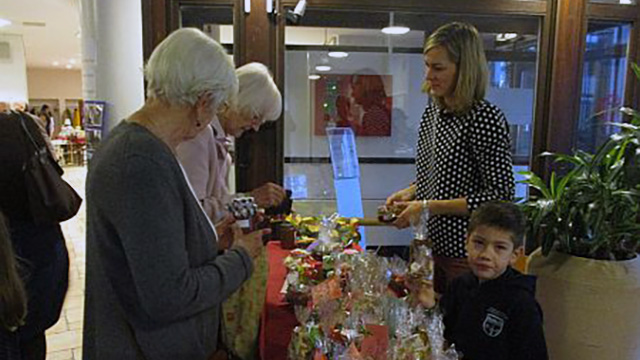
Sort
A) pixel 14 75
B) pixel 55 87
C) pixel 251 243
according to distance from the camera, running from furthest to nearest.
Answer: pixel 55 87 < pixel 14 75 < pixel 251 243

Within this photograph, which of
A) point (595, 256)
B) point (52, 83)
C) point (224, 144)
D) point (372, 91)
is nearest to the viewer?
point (224, 144)

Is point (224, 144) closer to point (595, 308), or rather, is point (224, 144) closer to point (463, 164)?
point (463, 164)

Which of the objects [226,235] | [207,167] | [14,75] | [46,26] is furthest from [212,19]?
[14,75]

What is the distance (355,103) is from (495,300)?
191cm

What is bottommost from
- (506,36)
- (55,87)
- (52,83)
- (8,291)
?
(8,291)

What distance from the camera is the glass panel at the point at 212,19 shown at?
106 inches

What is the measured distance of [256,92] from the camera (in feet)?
6.30

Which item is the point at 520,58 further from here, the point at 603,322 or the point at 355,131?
the point at 603,322

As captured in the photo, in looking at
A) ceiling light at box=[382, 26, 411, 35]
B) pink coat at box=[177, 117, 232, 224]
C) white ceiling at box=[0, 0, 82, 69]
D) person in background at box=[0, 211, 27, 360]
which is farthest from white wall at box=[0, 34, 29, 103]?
person in background at box=[0, 211, 27, 360]

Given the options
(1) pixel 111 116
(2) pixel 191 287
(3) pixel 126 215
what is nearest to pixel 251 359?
(2) pixel 191 287

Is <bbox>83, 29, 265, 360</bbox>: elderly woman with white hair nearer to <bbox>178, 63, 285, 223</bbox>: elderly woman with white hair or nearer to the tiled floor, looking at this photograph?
<bbox>178, 63, 285, 223</bbox>: elderly woman with white hair

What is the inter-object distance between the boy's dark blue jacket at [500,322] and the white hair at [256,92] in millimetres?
993

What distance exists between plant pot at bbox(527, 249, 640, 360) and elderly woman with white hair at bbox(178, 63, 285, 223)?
127 cm

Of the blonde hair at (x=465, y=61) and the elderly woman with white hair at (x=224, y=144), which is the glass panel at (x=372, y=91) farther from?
the blonde hair at (x=465, y=61)
